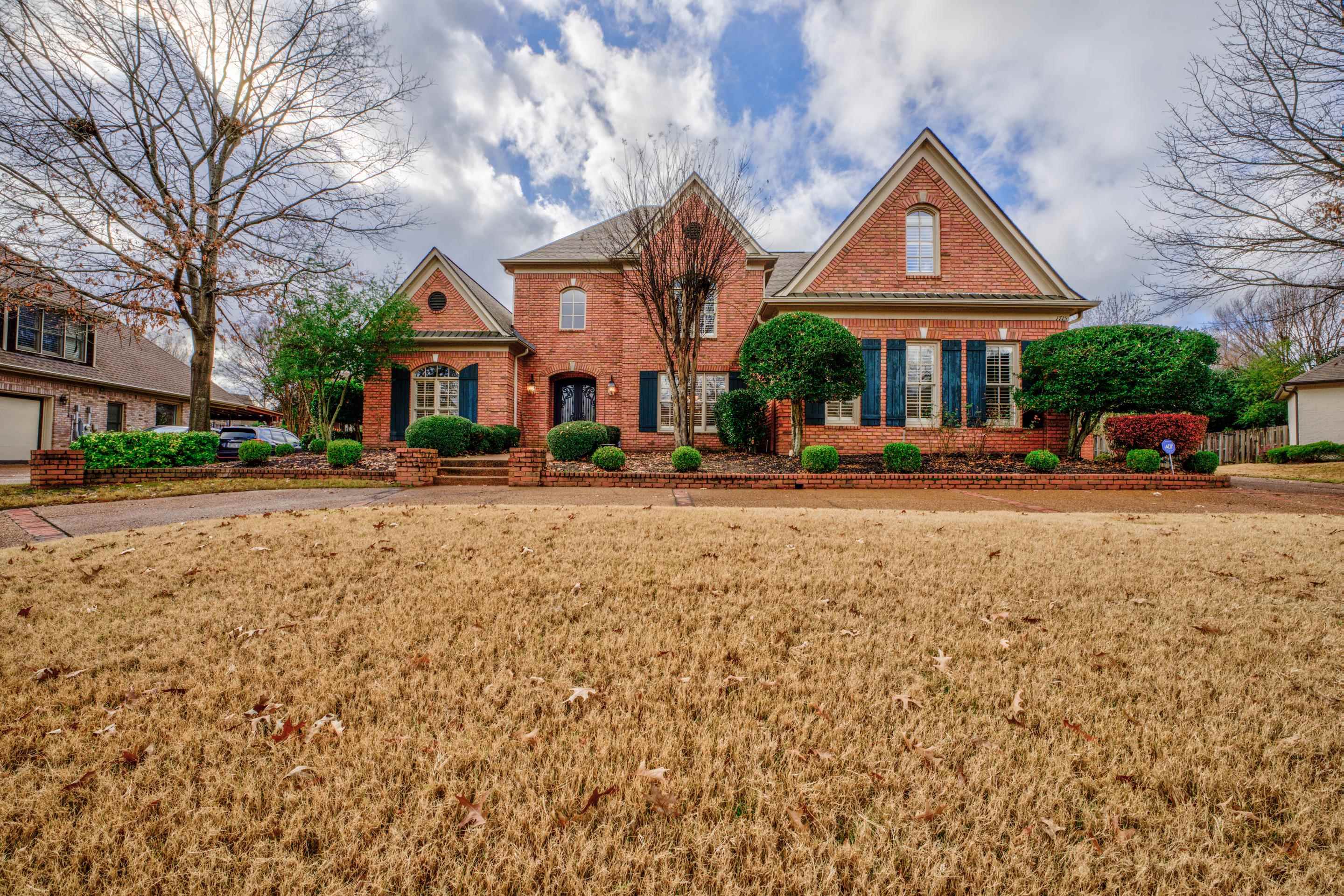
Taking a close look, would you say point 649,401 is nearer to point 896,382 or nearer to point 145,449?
point 896,382

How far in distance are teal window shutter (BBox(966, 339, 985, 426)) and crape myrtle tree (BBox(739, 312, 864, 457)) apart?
320 cm

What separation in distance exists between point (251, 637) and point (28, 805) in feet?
3.88

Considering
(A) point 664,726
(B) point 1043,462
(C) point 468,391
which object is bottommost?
(A) point 664,726

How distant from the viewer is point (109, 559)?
3842 mm

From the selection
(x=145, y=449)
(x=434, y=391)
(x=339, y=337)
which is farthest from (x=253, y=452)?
(x=434, y=391)

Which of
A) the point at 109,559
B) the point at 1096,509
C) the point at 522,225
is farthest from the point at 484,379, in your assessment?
the point at 1096,509

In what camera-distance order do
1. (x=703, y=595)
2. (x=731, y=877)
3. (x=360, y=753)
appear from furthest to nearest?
(x=703, y=595)
(x=360, y=753)
(x=731, y=877)

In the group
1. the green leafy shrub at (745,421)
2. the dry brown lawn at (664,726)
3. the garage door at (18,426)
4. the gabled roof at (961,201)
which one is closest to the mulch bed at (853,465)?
the green leafy shrub at (745,421)

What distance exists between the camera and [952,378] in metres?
11.8

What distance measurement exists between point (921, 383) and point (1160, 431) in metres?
4.24

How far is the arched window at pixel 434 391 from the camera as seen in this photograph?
565 inches

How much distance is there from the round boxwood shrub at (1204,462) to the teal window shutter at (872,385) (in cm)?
551

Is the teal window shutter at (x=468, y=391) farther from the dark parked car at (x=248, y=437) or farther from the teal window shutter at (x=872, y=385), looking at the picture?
the teal window shutter at (x=872, y=385)

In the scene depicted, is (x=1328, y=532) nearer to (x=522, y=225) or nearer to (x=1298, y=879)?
(x=1298, y=879)
